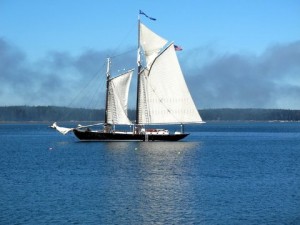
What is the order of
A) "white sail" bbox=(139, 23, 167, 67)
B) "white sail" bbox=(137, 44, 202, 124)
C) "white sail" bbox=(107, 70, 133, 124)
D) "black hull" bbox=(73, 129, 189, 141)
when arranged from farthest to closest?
1. "black hull" bbox=(73, 129, 189, 141)
2. "white sail" bbox=(139, 23, 167, 67)
3. "white sail" bbox=(107, 70, 133, 124)
4. "white sail" bbox=(137, 44, 202, 124)

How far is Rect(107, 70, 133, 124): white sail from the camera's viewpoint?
11209 centimetres

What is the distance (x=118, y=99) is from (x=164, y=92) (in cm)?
834

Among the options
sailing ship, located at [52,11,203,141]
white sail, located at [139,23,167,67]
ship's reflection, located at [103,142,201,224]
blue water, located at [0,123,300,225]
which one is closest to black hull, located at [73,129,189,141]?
sailing ship, located at [52,11,203,141]

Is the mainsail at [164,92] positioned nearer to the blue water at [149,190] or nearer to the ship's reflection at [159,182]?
the ship's reflection at [159,182]

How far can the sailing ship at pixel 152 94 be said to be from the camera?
111 metres

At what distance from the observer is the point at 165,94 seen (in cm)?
11238

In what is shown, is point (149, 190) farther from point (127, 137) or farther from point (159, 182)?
point (127, 137)

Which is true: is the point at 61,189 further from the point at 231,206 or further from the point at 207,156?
the point at 207,156

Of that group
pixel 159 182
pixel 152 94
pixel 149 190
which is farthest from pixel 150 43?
pixel 149 190

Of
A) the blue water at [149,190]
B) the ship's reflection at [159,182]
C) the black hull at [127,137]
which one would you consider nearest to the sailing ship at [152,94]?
the black hull at [127,137]

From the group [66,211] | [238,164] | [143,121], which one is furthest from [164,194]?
[143,121]

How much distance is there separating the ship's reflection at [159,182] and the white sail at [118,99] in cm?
995

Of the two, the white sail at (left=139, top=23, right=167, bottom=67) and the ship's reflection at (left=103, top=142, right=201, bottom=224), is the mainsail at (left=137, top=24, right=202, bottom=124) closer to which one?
the white sail at (left=139, top=23, right=167, bottom=67)

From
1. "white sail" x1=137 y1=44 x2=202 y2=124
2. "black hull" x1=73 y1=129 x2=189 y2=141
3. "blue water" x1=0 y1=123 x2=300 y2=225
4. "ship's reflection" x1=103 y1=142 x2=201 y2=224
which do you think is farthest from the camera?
"black hull" x1=73 y1=129 x2=189 y2=141
